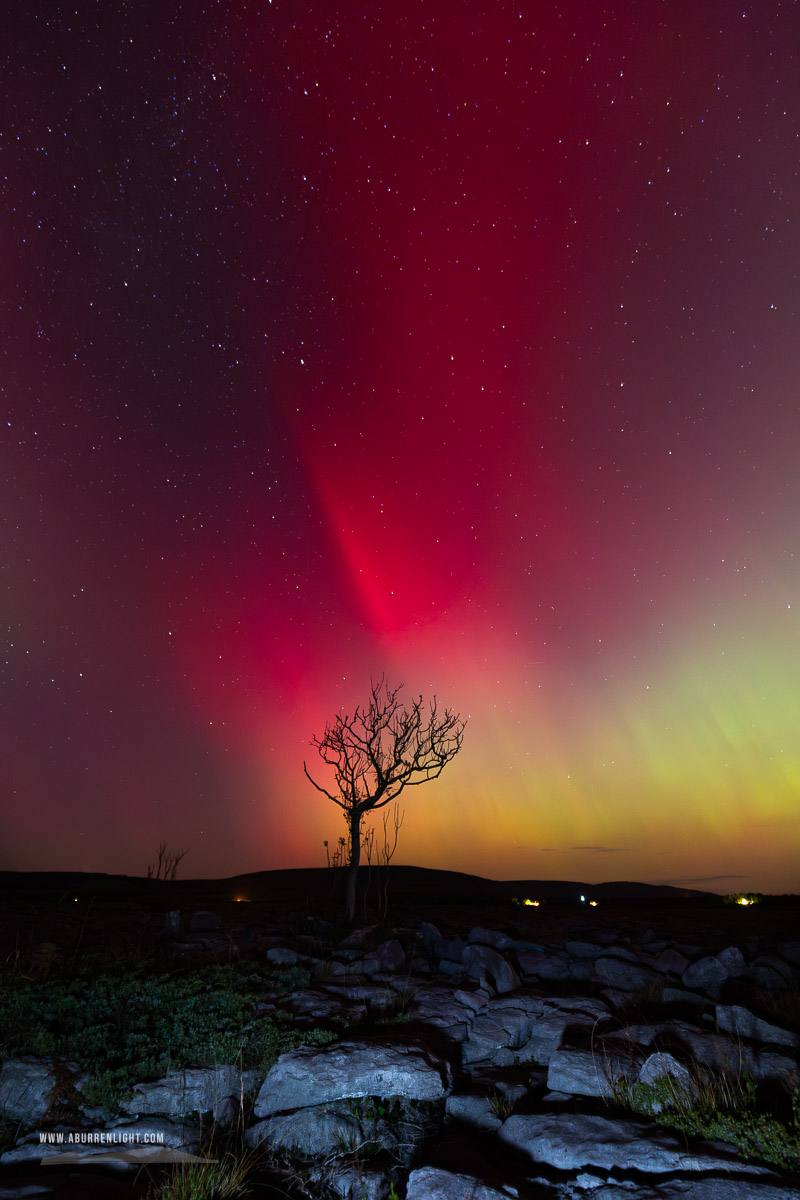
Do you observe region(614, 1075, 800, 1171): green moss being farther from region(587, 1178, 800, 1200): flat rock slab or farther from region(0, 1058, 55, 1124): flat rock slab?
region(0, 1058, 55, 1124): flat rock slab

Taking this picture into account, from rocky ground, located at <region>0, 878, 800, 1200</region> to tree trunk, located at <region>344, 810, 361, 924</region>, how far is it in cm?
657

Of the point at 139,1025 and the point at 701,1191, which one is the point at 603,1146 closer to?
the point at 701,1191

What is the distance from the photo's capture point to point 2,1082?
6043 millimetres

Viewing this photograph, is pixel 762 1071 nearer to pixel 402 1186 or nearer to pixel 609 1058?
pixel 609 1058

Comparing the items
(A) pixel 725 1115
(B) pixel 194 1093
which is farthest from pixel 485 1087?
(B) pixel 194 1093

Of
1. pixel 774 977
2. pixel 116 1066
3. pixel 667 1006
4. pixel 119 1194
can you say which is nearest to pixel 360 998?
pixel 116 1066

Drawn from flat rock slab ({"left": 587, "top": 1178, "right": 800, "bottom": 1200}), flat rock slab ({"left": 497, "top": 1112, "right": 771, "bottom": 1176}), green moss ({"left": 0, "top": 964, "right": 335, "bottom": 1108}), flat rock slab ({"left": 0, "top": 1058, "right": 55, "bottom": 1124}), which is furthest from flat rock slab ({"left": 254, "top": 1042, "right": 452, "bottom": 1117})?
flat rock slab ({"left": 587, "top": 1178, "right": 800, "bottom": 1200})

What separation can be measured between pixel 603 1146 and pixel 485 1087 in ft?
5.74

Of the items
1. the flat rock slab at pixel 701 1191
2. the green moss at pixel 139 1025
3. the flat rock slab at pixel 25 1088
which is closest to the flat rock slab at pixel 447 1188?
the flat rock slab at pixel 701 1191

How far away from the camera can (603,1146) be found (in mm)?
4777

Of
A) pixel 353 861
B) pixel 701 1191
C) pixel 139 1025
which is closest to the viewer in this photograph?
pixel 701 1191

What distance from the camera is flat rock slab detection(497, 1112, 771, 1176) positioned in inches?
177

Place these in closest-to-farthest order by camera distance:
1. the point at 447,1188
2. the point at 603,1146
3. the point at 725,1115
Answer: the point at 447,1188 → the point at 603,1146 → the point at 725,1115

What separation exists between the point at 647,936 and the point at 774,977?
445 centimetres
